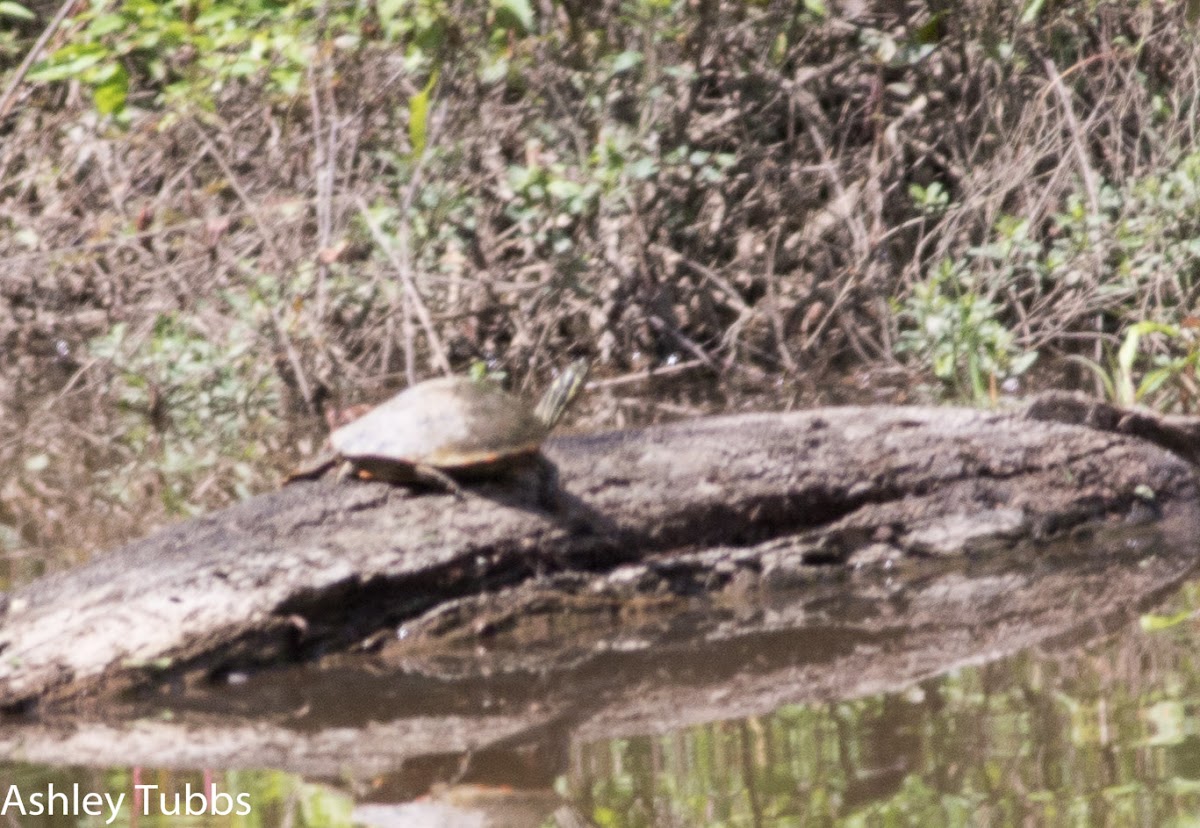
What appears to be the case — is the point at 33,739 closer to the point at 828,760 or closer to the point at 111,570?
the point at 111,570

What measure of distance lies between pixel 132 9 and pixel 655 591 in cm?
356

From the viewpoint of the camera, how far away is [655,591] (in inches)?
155

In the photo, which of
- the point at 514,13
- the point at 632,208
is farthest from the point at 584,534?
the point at 632,208

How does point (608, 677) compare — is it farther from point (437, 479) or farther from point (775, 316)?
point (775, 316)

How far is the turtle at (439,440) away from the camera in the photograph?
378 centimetres

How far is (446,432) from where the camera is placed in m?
3.78

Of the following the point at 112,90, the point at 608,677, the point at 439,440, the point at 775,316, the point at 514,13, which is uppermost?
the point at 514,13

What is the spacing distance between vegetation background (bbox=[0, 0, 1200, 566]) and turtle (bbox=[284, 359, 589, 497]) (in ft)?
7.90

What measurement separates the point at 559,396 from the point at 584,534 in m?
0.59

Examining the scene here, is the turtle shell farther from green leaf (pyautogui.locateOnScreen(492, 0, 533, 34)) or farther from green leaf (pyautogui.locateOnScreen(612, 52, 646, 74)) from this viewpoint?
green leaf (pyautogui.locateOnScreen(612, 52, 646, 74))

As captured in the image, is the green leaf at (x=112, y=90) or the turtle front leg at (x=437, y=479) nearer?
the turtle front leg at (x=437, y=479)

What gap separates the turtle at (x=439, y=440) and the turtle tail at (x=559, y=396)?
0.15 metres

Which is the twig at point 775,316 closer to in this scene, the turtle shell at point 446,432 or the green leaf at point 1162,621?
the turtle shell at point 446,432

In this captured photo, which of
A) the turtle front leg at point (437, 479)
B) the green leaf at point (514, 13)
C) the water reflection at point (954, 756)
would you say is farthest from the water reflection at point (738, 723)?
the green leaf at point (514, 13)
